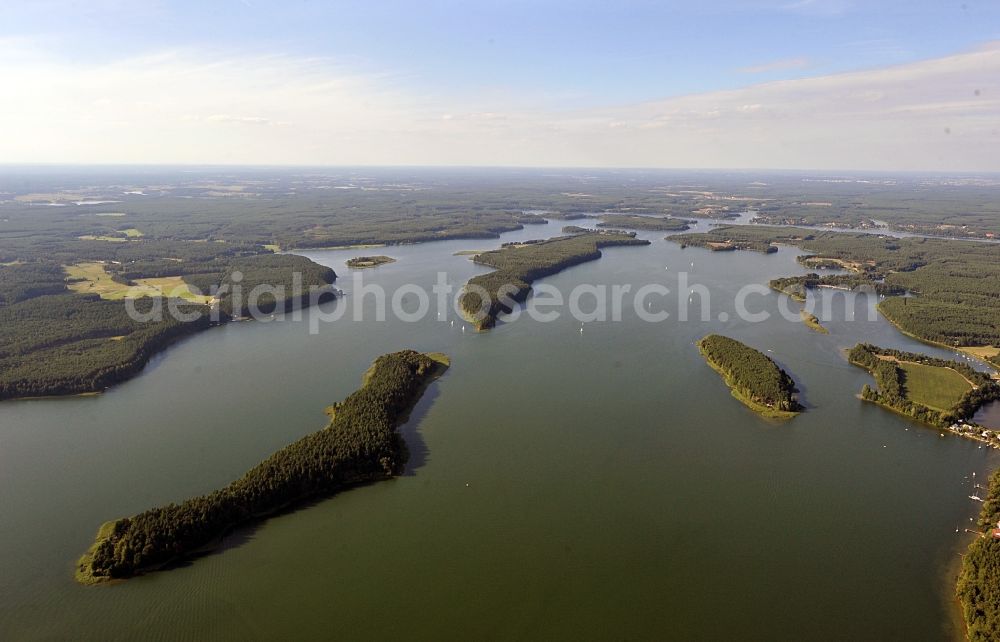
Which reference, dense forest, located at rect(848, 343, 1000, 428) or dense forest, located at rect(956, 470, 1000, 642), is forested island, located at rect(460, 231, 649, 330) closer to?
dense forest, located at rect(848, 343, 1000, 428)

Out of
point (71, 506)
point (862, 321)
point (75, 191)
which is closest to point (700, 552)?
point (71, 506)

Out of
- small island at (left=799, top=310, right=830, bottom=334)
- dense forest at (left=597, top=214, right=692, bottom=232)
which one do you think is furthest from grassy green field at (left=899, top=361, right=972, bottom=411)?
dense forest at (left=597, top=214, right=692, bottom=232)

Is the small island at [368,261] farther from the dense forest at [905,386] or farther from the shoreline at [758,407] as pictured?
the dense forest at [905,386]

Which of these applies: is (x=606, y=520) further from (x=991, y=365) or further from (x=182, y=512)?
(x=991, y=365)

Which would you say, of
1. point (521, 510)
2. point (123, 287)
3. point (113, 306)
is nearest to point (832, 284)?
point (521, 510)

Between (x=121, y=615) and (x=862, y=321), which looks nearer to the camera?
(x=121, y=615)

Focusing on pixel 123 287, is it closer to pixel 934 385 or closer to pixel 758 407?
pixel 758 407
